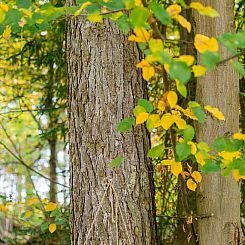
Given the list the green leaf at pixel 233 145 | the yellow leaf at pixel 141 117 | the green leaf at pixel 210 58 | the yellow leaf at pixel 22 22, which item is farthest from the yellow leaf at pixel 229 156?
the yellow leaf at pixel 22 22

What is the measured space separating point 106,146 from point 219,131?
510 mm

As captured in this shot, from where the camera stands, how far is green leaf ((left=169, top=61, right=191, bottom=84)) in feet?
4.16

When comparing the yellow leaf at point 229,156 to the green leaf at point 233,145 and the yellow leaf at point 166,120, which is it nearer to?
the green leaf at point 233,145

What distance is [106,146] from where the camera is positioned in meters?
2.19

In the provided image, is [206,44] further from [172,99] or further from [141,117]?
[141,117]

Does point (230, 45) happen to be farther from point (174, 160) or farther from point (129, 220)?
point (129, 220)

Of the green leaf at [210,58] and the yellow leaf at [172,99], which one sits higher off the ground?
the green leaf at [210,58]

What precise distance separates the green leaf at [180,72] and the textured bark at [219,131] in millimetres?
995

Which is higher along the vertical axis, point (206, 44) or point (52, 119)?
point (52, 119)

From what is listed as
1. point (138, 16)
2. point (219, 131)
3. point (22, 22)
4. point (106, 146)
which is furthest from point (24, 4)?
point (219, 131)

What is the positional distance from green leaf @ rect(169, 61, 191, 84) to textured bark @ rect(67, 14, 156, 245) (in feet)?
3.06

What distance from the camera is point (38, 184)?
805 cm

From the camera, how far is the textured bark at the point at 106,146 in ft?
7.13

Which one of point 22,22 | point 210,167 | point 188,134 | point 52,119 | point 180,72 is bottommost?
point 210,167
